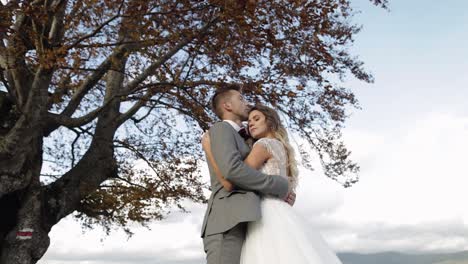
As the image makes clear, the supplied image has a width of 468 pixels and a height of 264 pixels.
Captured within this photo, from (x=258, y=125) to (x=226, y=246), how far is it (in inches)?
37.1

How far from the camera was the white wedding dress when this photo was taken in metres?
3.11

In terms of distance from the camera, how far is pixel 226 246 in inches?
123

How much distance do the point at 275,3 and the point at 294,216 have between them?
7.11 meters

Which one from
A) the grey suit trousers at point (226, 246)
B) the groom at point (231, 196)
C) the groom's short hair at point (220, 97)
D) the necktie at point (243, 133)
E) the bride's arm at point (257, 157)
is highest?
the groom's short hair at point (220, 97)

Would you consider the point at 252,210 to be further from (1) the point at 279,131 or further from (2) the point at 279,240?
(1) the point at 279,131

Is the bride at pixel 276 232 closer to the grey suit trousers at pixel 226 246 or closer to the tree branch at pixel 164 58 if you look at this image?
the grey suit trousers at pixel 226 246

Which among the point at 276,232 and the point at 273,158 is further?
the point at 273,158

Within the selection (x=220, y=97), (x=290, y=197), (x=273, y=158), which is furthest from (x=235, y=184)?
(x=220, y=97)

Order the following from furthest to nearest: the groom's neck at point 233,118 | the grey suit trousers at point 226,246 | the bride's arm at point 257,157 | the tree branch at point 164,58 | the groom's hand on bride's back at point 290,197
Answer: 1. the tree branch at point 164,58
2. the groom's neck at point 233,118
3. the groom's hand on bride's back at point 290,197
4. the bride's arm at point 257,157
5. the grey suit trousers at point 226,246

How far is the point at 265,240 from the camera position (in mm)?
3135

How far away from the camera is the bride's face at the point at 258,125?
3.58m

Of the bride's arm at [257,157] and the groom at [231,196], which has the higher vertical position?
the bride's arm at [257,157]

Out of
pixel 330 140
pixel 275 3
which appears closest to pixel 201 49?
pixel 275 3

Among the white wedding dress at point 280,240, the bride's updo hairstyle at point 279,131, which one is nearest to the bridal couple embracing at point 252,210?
the white wedding dress at point 280,240
